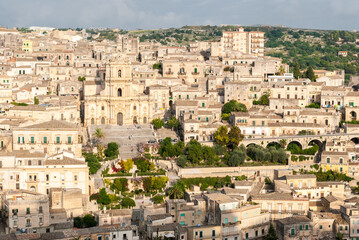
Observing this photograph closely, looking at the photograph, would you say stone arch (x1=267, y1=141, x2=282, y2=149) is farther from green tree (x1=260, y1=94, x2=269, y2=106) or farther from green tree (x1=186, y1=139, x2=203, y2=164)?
green tree (x1=260, y1=94, x2=269, y2=106)

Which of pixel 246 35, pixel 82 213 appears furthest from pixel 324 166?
pixel 246 35

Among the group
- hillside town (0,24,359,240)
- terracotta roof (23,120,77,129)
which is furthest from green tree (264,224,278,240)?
terracotta roof (23,120,77,129)

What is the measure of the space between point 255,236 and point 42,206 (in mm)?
12768

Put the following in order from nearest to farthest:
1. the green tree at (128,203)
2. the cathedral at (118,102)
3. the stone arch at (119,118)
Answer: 1. the green tree at (128,203)
2. the cathedral at (118,102)
3. the stone arch at (119,118)

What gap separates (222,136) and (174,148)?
4091 millimetres

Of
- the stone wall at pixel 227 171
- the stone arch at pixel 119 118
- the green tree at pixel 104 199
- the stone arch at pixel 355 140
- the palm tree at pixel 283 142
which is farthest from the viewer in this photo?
the stone arch at pixel 119 118

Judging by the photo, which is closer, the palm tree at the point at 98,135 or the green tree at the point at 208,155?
the green tree at the point at 208,155

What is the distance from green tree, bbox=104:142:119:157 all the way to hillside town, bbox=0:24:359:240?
105 mm

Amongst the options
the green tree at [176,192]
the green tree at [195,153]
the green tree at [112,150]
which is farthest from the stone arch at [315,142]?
the green tree at [112,150]

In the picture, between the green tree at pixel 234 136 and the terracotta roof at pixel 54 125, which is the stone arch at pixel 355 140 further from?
the terracotta roof at pixel 54 125

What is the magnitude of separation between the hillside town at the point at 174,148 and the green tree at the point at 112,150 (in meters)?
0.10

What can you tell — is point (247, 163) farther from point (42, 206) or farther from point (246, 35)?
point (246, 35)

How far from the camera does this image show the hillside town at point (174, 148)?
153ft

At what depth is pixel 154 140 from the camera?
61.5 metres
